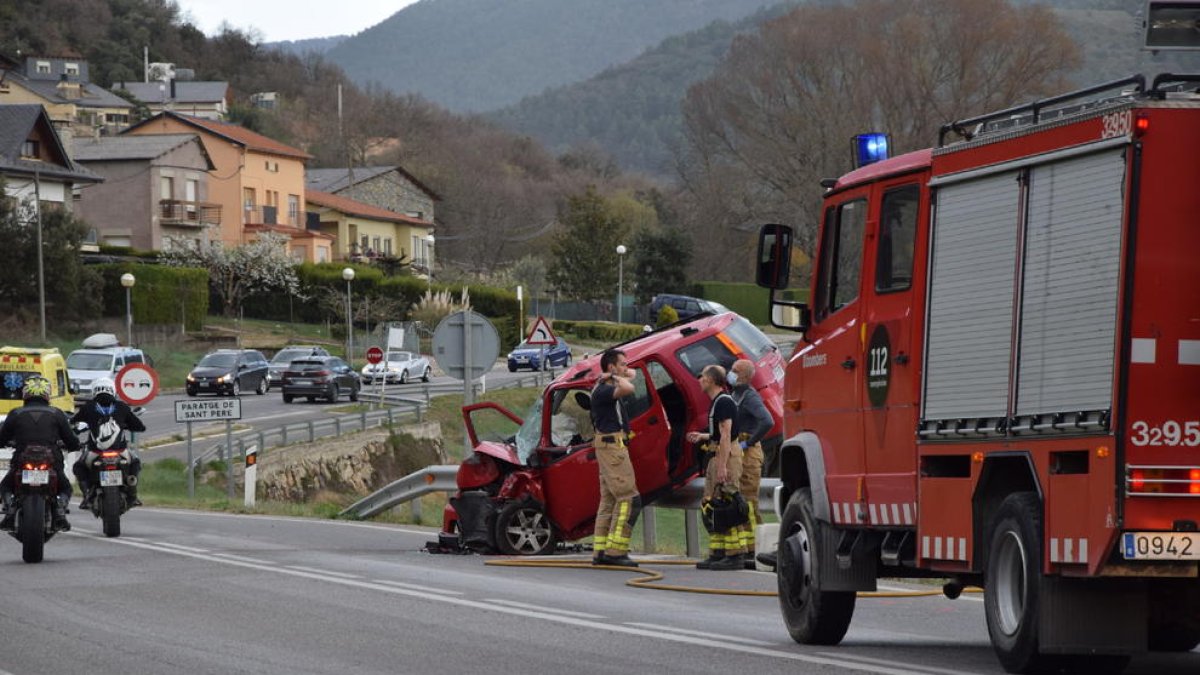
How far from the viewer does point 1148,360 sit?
8555mm

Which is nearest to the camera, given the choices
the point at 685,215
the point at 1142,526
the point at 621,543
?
the point at 1142,526

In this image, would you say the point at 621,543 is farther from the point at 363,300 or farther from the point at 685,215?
the point at 685,215

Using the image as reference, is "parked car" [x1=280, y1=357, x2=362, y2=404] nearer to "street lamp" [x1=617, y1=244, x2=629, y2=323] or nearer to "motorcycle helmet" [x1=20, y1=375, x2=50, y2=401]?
"street lamp" [x1=617, y1=244, x2=629, y2=323]

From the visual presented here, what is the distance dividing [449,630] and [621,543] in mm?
5696

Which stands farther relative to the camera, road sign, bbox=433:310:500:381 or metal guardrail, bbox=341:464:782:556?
road sign, bbox=433:310:500:381

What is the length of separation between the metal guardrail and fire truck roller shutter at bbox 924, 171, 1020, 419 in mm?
6199

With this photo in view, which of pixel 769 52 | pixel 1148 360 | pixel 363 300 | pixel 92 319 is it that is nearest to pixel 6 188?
pixel 92 319

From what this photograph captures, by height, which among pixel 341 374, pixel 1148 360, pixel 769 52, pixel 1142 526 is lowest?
pixel 341 374

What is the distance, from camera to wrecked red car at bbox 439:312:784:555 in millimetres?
19625

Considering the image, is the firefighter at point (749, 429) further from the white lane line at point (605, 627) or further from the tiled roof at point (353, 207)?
the tiled roof at point (353, 207)

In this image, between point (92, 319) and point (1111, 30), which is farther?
point (1111, 30)

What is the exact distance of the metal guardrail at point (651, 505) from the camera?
60.7 ft

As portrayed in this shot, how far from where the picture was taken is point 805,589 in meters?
11.8

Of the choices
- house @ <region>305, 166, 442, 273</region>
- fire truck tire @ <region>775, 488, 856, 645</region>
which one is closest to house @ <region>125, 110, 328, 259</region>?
house @ <region>305, 166, 442, 273</region>
